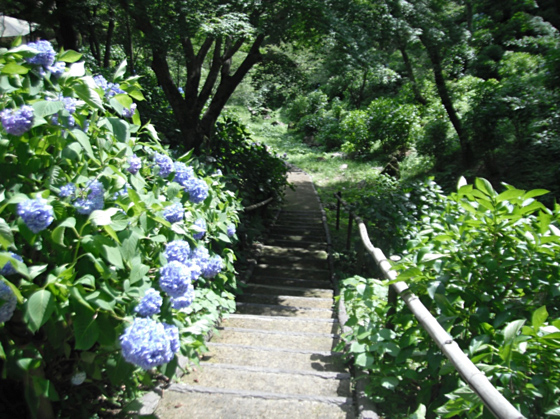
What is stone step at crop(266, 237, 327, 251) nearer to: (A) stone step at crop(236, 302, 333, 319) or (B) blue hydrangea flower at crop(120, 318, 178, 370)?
(A) stone step at crop(236, 302, 333, 319)

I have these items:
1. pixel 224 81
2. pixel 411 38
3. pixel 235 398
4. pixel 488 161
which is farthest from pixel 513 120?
pixel 235 398

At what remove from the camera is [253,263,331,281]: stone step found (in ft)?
20.2

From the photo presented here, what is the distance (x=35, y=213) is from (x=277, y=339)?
2883 mm

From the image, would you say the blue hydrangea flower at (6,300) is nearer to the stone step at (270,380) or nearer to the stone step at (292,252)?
the stone step at (270,380)

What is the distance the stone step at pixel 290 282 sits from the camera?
5.87m

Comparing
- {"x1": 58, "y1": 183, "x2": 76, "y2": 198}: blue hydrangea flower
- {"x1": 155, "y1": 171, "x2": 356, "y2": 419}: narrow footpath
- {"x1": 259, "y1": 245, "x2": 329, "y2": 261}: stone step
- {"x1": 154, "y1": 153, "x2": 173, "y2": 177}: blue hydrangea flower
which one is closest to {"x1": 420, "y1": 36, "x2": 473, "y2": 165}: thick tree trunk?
{"x1": 259, "y1": 245, "x2": 329, "y2": 261}: stone step

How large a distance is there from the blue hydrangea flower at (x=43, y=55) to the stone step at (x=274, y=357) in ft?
8.07

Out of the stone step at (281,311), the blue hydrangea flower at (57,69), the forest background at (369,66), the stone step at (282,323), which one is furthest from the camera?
the forest background at (369,66)

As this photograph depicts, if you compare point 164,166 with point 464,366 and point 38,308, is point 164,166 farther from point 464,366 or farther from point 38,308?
point 464,366

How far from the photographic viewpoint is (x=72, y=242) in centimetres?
164

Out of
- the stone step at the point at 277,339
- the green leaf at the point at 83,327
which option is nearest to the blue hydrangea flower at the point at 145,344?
the green leaf at the point at 83,327

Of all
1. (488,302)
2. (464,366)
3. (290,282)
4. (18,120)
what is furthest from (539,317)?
(290,282)

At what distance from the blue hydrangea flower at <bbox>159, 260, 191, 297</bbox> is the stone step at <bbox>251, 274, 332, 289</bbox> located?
4.28 metres

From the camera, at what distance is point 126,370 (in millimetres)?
1706
